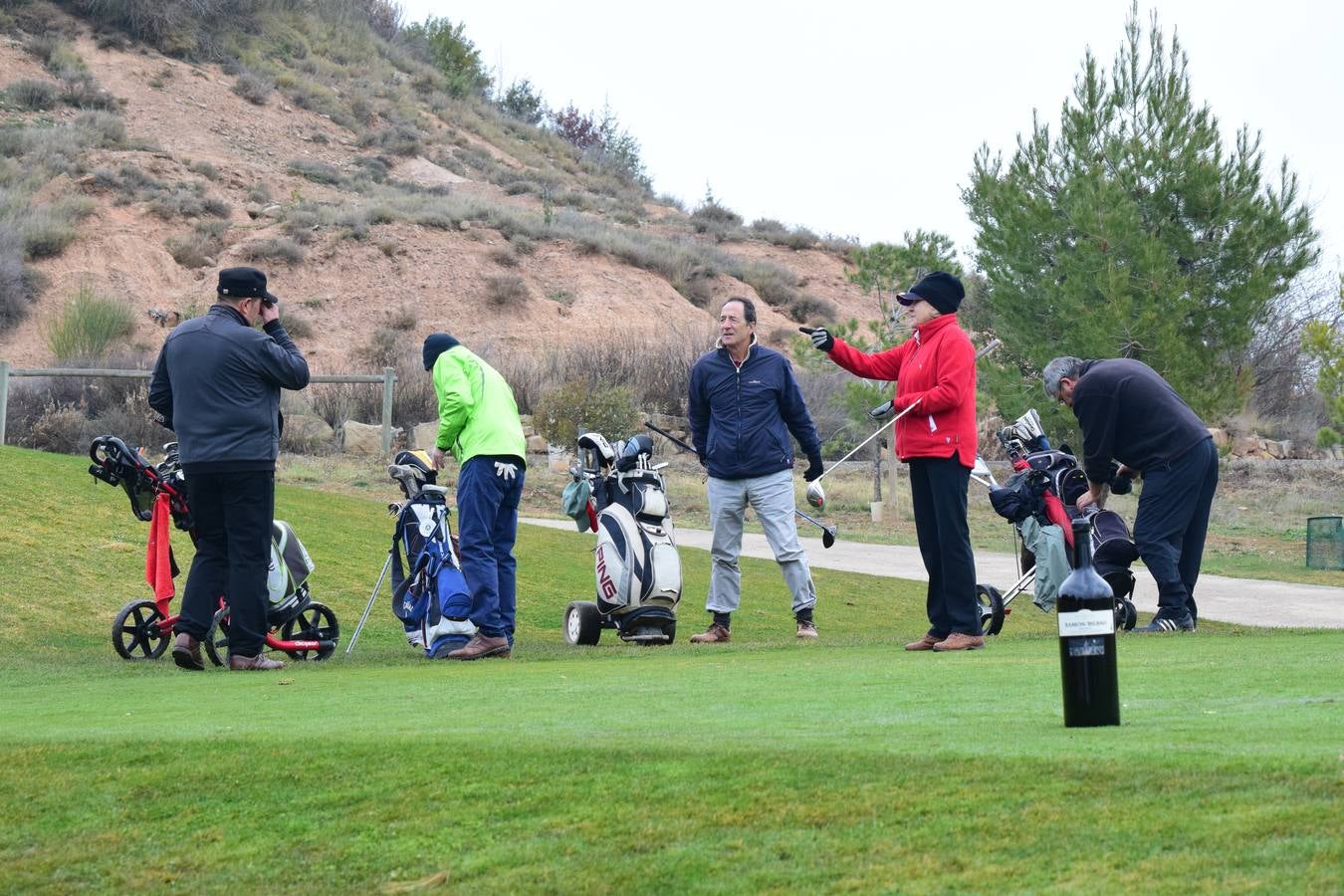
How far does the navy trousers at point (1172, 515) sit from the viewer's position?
34.4 feet

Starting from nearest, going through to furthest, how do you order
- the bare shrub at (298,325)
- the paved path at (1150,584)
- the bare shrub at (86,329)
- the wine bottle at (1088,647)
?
the wine bottle at (1088,647) → the paved path at (1150,584) → the bare shrub at (86,329) → the bare shrub at (298,325)

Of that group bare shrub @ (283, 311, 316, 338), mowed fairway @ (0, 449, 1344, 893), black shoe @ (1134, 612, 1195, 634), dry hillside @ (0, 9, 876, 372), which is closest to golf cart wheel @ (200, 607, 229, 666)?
mowed fairway @ (0, 449, 1344, 893)

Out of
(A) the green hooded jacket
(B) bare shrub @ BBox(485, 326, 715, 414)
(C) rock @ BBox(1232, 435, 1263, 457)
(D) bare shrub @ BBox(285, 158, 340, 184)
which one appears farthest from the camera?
(D) bare shrub @ BBox(285, 158, 340, 184)

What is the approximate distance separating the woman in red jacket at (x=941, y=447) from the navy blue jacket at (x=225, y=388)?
315 cm

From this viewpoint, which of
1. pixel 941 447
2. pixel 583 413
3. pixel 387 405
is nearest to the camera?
pixel 941 447

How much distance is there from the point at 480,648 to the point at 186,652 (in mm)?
1664

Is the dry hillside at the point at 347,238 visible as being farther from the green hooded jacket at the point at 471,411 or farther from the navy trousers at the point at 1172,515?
the navy trousers at the point at 1172,515

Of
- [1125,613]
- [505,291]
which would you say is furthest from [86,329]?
[1125,613]

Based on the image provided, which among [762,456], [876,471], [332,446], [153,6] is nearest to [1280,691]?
[762,456]

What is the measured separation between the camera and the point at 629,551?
443 inches

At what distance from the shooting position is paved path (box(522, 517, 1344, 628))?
14.6m

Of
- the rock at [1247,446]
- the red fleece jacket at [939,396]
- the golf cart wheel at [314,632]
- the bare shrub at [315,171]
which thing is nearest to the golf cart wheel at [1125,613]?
the red fleece jacket at [939,396]

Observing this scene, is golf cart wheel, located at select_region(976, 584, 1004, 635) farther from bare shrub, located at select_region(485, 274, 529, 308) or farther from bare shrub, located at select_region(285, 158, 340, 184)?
bare shrub, located at select_region(285, 158, 340, 184)

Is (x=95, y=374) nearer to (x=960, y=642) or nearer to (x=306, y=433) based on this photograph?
(x=306, y=433)
